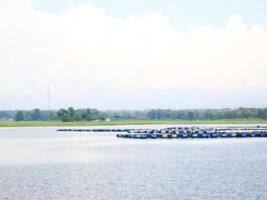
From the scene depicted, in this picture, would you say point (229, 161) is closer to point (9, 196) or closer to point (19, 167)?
point (19, 167)

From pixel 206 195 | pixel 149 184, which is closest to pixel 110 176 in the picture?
pixel 149 184

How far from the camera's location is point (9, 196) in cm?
3878

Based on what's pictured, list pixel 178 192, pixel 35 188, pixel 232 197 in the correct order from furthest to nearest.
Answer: pixel 35 188
pixel 178 192
pixel 232 197

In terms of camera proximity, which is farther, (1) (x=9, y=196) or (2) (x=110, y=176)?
(2) (x=110, y=176)

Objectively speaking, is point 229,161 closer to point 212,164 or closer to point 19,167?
point 212,164

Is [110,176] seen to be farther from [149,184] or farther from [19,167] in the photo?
[19,167]

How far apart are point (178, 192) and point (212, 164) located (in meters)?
19.0

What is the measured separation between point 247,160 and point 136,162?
11.5 metres

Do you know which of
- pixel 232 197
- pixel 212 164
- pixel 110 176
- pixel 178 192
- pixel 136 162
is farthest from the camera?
pixel 136 162

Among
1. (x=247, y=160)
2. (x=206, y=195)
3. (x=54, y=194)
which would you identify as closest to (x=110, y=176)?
(x=54, y=194)

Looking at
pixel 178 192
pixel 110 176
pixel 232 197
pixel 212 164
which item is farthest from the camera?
pixel 212 164

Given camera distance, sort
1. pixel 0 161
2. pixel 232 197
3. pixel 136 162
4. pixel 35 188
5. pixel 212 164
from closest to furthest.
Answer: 1. pixel 232 197
2. pixel 35 188
3. pixel 212 164
4. pixel 136 162
5. pixel 0 161

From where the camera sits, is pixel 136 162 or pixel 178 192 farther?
pixel 136 162

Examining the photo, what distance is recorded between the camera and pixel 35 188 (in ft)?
139
